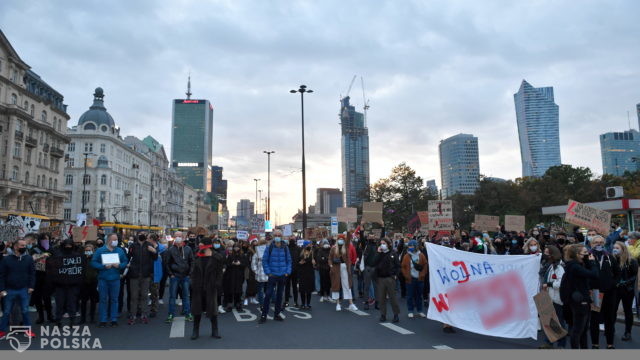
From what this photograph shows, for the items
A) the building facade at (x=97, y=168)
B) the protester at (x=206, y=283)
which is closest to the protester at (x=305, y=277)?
the protester at (x=206, y=283)

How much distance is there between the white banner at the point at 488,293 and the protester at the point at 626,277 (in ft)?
4.78

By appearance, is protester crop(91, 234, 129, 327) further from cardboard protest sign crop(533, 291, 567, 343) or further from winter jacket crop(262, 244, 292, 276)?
cardboard protest sign crop(533, 291, 567, 343)

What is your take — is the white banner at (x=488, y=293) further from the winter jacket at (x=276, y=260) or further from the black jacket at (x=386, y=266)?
the winter jacket at (x=276, y=260)

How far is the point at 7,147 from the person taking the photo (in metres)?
50.9

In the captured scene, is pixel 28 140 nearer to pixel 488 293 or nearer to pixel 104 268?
pixel 104 268

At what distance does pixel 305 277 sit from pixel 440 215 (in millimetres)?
8901

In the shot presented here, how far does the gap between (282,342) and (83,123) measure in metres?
90.1

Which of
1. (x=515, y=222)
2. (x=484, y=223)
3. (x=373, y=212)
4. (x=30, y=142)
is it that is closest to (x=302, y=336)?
(x=373, y=212)

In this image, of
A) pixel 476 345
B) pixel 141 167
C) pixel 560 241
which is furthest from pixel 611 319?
pixel 141 167

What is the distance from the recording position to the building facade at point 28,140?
50.3 meters

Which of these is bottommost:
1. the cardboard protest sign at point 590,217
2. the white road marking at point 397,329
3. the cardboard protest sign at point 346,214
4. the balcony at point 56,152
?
the white road marking at point 397,329

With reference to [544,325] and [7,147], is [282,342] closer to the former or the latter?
[544,325]

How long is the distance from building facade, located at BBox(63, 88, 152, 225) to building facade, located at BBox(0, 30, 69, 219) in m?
17.3

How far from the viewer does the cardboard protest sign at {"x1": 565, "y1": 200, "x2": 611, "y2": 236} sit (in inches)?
489
